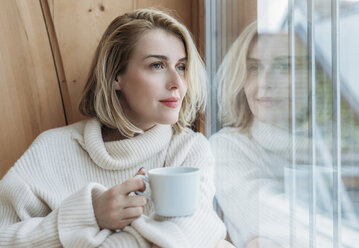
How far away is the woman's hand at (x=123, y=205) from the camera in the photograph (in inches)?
29.9

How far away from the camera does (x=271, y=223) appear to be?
2.55 feet

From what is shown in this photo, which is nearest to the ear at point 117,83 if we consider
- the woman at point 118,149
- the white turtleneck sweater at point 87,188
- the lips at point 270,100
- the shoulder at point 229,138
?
the woman at point 118,149

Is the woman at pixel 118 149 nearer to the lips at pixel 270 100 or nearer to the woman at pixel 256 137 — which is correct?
the woman at pixel 256 137

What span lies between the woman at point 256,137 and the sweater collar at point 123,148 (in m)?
0.20

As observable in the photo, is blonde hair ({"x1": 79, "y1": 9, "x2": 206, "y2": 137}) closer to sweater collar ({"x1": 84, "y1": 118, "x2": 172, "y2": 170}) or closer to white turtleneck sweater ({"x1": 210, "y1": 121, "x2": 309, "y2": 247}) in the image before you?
sweater collar ({"x1": 84, "y1": 118, "x2": 172, "y2": 170})

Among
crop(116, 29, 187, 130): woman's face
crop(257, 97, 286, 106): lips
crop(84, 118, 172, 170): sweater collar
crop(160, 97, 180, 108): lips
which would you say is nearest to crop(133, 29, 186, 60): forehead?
crop(116, 29, 187, 130): woman's face

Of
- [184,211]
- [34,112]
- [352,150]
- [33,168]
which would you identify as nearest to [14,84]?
[34,112]

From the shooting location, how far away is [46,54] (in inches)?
46.1

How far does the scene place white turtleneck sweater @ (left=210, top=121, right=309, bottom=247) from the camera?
717 mm

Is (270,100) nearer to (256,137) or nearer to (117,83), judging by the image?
(256,137)

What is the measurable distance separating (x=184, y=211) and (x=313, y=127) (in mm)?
303

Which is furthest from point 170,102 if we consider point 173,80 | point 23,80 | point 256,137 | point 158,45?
point 23,80

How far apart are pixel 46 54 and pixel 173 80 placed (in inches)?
18.9

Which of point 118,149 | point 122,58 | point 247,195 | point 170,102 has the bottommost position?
point 247,195
